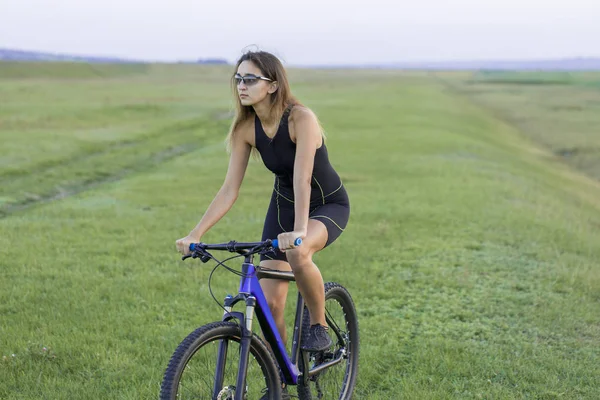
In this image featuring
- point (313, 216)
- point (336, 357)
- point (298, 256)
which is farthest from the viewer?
point (336, 357)

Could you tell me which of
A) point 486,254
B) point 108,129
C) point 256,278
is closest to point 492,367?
point 256,278

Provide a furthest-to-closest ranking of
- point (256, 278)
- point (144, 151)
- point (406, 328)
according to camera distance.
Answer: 1. point (144, 151)
2. point (406, 328)
3. point (256, 278)

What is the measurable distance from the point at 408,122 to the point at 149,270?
30.6m

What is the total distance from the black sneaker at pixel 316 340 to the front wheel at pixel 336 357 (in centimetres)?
9

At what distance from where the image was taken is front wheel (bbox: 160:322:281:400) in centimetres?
354

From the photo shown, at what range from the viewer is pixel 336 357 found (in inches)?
207

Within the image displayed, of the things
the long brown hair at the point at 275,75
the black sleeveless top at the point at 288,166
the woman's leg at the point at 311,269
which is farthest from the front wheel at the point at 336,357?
the long brown hair at the point at 275,75

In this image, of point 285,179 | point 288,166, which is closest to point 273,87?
point 288,166

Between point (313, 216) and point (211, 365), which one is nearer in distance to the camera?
point (211, 365)

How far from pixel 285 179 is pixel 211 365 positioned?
4.36 ft

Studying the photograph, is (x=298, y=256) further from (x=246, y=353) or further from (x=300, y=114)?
(x=300, y=114)

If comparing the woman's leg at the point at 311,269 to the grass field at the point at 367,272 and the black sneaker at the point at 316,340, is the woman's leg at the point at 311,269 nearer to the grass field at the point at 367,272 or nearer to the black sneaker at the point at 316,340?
the black sneaker at the point at 316,340

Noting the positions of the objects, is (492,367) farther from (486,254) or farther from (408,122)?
(408,122)

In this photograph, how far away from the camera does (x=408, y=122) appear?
126ft
